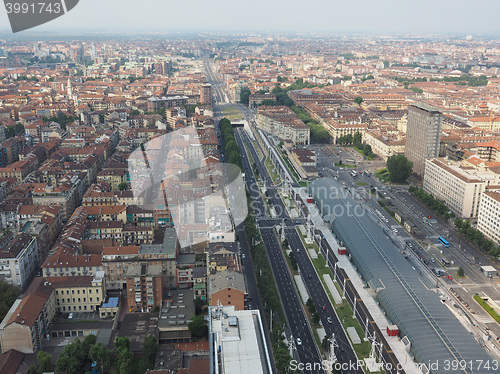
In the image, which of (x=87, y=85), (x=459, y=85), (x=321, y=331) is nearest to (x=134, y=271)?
(x=321, y=331)

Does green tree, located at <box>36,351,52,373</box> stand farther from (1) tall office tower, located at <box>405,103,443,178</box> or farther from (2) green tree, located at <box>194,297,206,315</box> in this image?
(1) tall office tower, located at <box>405,103,443,178</box>

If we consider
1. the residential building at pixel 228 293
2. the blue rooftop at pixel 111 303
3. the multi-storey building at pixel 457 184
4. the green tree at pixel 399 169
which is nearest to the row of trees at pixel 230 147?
the green tree at pixel 399 169

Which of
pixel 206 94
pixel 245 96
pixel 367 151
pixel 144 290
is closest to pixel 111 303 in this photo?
pixel 144 290

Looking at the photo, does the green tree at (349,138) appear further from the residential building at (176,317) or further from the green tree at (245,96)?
the residential building at (176,317)

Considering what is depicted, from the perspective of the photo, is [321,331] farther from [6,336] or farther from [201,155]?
[201,155]

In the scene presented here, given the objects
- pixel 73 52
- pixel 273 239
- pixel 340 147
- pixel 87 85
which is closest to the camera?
pixel 273 239

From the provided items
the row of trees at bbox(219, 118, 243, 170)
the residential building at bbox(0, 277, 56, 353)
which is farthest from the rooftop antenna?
the row of trees at bbox(219, 118, 243, 170)
